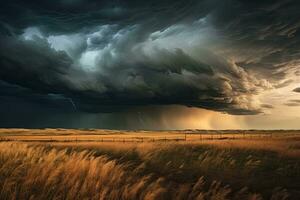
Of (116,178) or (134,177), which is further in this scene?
(134,177)

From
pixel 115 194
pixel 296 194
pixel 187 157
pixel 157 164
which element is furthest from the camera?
pixel 187 157

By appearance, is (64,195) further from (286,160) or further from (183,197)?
(286,160)

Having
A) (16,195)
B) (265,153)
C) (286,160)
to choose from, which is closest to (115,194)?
(16,195)

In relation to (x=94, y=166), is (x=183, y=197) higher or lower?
lower

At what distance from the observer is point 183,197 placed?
8.12 meters

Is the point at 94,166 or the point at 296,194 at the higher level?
the point at 94,166

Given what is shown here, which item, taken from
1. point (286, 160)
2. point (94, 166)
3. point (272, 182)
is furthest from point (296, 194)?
point (286, 160)

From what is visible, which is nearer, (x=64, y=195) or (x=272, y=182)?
(x=64, y=195)

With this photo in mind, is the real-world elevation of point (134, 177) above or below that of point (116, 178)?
below

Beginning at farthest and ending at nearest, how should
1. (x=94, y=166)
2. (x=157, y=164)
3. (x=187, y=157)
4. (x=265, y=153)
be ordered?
(x=265, y=153), (x=187, y=157), (x=157, y=164), (x=94, y=166)

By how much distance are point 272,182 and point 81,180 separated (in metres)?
11.5

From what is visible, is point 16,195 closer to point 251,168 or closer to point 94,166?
point 94,166

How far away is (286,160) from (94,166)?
19636 mm

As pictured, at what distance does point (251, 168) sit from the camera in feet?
67.4
